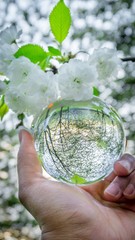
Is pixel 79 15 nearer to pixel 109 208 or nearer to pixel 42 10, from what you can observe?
pixel 42 10

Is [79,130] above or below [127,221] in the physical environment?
above

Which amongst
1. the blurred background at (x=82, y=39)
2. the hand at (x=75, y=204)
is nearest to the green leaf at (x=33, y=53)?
the hand at (x=75, y=204)

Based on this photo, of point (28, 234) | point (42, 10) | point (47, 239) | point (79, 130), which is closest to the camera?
point (79, 130)

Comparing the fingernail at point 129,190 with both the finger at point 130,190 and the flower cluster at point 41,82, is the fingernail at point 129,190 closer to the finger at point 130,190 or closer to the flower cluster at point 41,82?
the finger at point 130,190

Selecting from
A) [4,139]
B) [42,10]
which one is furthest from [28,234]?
[42,10]

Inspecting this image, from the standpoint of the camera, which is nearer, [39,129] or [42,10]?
[39,129]

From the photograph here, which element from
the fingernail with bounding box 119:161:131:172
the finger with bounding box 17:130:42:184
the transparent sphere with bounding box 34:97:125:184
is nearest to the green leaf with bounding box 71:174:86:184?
the transparent sphere with bounding box 34:97:125:184

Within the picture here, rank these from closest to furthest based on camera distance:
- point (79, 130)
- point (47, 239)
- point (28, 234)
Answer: point (79, 130)
point (47, 239)
point (28, 234)
